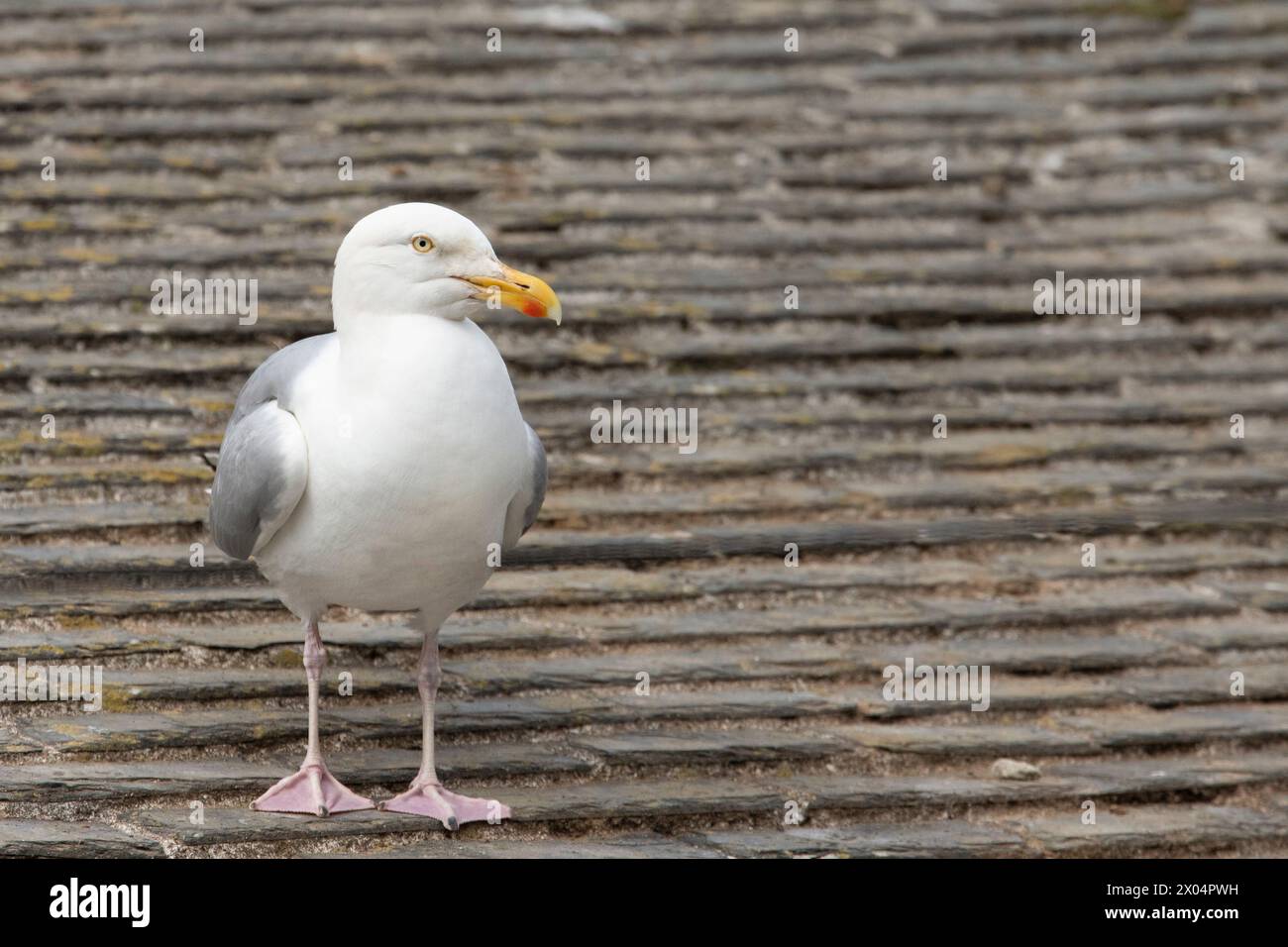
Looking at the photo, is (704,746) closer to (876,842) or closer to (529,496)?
(876,842)

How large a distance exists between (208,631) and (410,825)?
2.95 feet

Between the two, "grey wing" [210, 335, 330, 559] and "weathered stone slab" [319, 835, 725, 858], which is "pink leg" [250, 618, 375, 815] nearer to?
"weathered stone slab" [319, 835, 725, 858]

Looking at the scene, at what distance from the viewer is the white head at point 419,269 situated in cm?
363

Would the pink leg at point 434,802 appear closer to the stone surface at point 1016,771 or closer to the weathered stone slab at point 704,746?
the weathered stone slab at point 704,746

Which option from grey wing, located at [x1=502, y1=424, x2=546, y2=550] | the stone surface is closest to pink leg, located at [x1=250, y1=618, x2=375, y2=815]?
grey wing, located at [x1=502, y1=424, x2=546, y2=550]

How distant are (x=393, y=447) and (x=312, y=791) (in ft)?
2.66

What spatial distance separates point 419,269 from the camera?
12.0 ft

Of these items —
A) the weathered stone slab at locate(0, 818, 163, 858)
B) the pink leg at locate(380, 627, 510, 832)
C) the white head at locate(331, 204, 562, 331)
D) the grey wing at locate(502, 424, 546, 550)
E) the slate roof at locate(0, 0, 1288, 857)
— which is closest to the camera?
the weathered stone slab at locate(0, 818, 163, 858)

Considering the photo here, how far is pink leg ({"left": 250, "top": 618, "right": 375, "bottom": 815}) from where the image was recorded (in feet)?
12.2

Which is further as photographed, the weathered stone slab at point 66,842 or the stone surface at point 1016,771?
the stone surface at point 1016,771

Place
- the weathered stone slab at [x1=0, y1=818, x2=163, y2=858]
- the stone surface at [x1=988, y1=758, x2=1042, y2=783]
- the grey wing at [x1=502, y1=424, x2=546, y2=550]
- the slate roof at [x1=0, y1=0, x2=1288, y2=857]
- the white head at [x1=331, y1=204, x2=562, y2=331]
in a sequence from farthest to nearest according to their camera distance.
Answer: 1. the stone surface at [x1=988, y1=758, x2=1042, y2=783]
2. the slate roof at [x1=0, y1=0, x2=1288, y2=857]
3. the grey wing at [x1=502, y1=424, x2=546, y2=550]
4. the white head at [x1=331, y1=204, x2=562, y2=331]
5. the weathered stone slab at [x1=0, y1=818, x2=163, y2=858]

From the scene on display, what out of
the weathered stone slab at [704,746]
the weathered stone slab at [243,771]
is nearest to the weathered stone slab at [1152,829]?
the weathered stone slab at [704,746]

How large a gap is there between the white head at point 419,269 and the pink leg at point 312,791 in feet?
3.02

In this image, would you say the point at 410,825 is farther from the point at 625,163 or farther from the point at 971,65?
the point at 971,65
